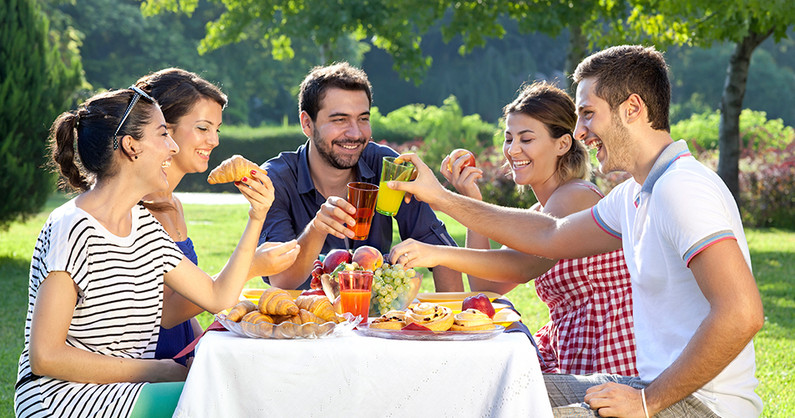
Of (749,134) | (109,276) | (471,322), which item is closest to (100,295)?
(109,276)

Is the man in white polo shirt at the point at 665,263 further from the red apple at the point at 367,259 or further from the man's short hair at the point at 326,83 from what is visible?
the man's short hair at the point at 326,83

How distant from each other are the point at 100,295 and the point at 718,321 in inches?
79.0

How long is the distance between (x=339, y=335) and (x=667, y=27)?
437 inches

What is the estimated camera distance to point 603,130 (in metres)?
2.94

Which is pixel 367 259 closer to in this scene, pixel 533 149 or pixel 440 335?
pixel 440 335

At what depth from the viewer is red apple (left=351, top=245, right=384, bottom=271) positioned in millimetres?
3082

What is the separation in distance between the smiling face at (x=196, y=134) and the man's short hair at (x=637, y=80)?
181cm

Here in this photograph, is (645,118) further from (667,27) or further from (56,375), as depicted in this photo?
(667,27)

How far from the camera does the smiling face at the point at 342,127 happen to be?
4570mm

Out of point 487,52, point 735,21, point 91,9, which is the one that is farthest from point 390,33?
point 487,52

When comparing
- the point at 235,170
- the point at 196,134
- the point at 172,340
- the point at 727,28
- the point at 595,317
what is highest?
the point at 727,28

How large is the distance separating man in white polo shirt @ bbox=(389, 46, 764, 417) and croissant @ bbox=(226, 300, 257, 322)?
695 mm

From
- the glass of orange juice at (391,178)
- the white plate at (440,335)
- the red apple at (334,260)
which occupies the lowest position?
the white plate at (440,335)

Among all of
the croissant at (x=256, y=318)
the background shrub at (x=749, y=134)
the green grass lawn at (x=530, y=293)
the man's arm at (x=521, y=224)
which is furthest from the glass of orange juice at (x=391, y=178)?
the background shrub at (x=749, y=134)
